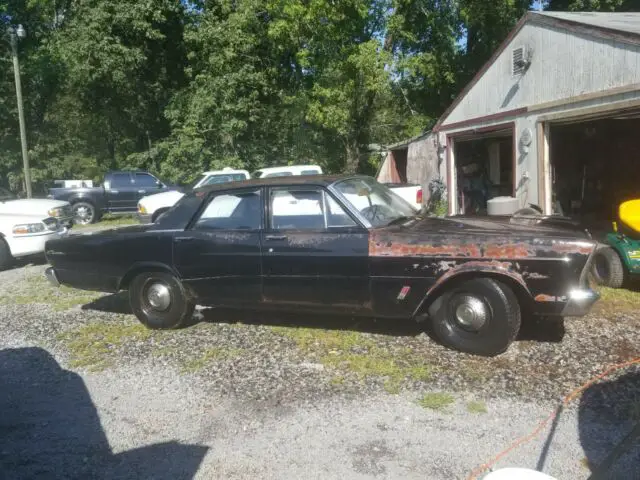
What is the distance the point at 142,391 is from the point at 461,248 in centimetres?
281

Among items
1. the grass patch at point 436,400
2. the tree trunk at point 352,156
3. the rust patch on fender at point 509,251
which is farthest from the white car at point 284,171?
the grass patch at point 436,400

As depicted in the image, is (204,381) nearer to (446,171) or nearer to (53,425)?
(53,425)

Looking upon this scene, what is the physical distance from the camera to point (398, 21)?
791 inches

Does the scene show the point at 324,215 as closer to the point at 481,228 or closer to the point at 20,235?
the point at 481,228

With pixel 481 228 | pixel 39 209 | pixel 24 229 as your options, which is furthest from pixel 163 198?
pixel 481 228

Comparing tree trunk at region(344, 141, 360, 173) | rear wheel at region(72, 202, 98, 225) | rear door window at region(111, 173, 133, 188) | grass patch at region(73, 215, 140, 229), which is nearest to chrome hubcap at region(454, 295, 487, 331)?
grass patch at region(73, 215, 140, 229)

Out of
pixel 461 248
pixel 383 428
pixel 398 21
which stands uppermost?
pixel 398 21

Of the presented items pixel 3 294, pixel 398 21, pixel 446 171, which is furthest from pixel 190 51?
pixel 3 294

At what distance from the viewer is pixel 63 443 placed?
339cm

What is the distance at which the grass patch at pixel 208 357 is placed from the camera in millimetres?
4551

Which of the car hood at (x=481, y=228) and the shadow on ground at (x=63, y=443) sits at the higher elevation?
the car hood at (x=481, y=228)

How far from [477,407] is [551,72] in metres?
8.16

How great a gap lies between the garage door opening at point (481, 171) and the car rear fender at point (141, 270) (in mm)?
9207

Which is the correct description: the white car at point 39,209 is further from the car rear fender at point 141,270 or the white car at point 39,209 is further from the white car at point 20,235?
the car rear fender at point 141,270
